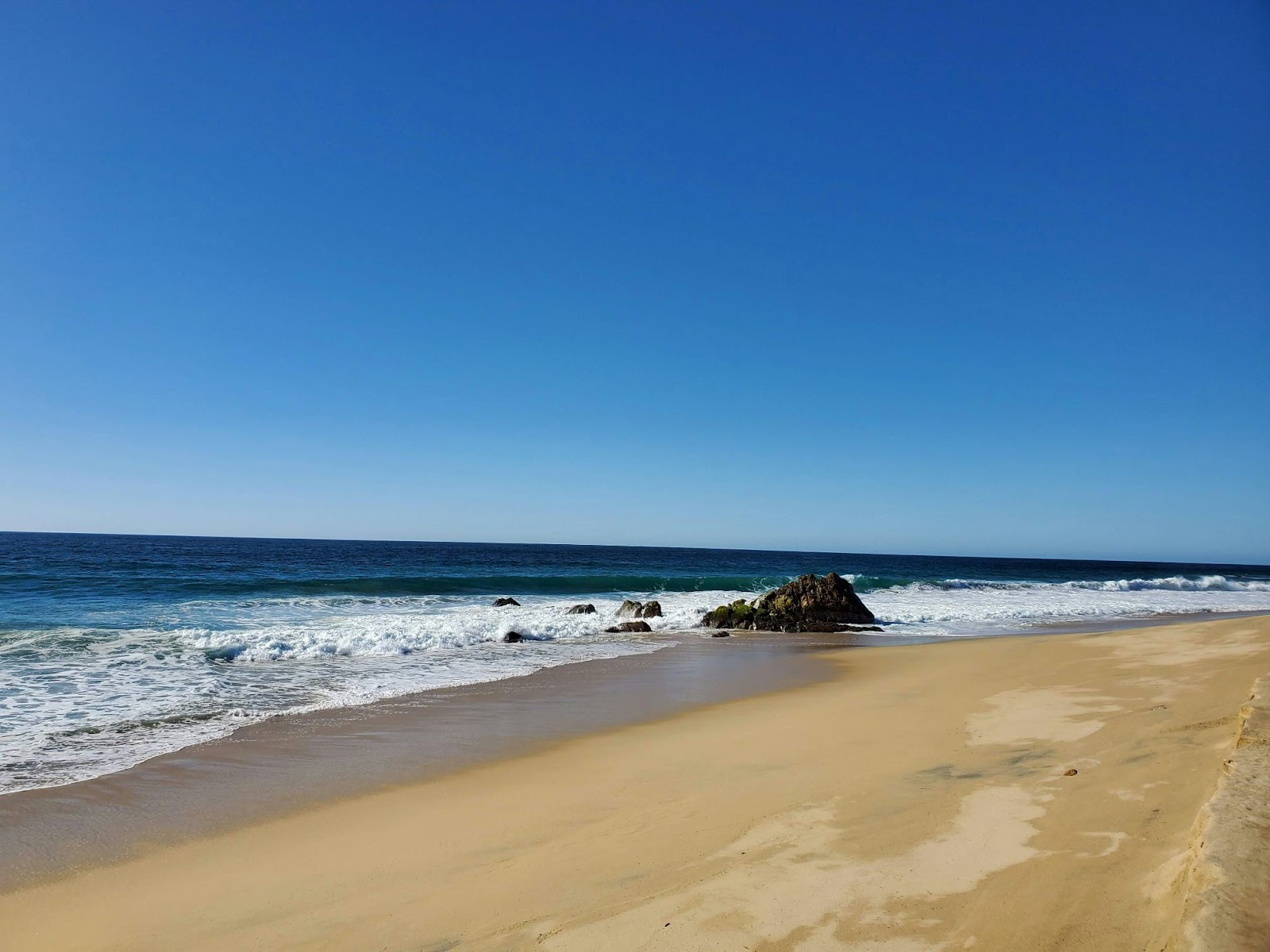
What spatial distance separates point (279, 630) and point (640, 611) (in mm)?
Result: 11158

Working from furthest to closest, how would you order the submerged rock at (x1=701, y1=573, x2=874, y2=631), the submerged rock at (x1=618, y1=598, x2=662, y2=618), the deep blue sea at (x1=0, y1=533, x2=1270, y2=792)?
1. the submerged rock at (x1=618, y1=598, x2=662, y2=618)
2. the submerged rock at (x1=701, y1=573, x2=874, y2=631)
3. the deep blue sea at (x1=0, y1=533, x2=1270, y2=792)

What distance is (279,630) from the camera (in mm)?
17422

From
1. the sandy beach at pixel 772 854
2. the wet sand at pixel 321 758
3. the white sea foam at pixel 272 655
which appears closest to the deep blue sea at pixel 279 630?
the white sea foam at pixel 272 655

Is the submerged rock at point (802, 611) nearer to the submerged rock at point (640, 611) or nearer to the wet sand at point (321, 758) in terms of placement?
the submerged rock at point (640, 611)

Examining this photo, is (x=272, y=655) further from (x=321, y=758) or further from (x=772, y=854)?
(x=772, y=854)

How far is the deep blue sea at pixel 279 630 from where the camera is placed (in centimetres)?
895

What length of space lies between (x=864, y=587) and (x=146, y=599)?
3583 centimetres

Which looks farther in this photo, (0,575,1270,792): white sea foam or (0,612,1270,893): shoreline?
(0,575,1270,792): white sea foam

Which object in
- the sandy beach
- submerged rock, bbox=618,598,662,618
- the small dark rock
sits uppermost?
the sandy beach

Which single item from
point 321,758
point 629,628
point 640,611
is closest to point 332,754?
point 321,758

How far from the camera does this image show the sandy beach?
121 inches

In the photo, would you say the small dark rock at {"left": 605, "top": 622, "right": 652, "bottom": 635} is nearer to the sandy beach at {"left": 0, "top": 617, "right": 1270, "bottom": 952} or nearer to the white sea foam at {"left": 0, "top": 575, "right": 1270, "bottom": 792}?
the white sea foam at {"left": 0, "top": 575, "right": 1270, "bottom": 792}

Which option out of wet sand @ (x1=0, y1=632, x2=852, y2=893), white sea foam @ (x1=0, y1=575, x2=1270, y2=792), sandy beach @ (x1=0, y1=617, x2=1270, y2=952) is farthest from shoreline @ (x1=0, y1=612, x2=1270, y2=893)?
white sea foam @ (x1=0, y1=575, x2=1270, y2=792)

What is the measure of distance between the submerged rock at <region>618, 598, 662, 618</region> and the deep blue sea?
65 cm
